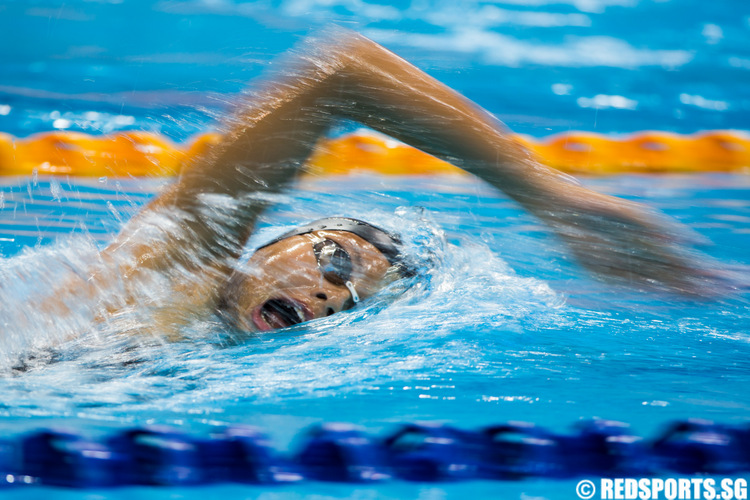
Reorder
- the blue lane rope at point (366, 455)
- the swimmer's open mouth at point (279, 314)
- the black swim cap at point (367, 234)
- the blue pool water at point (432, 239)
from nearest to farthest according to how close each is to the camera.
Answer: the blue lane rope at point (366, 455)
the blue pool water at point (432, 239)
the swimmer's open mouth at point (279, 314)
the black swim cap at point (367, 234)

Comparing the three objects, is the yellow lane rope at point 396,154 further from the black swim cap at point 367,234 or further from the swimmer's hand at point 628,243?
the swimmer's hand at point 628,243

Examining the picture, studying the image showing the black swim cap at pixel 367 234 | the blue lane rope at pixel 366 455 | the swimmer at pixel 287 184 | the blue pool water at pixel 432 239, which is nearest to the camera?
the blue lane rope at pixel 366 455

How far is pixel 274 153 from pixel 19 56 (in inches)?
115

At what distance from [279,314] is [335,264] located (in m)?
0.19

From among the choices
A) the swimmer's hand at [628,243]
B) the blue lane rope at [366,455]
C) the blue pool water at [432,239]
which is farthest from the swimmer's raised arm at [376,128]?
the blue lane rope at [366,455]

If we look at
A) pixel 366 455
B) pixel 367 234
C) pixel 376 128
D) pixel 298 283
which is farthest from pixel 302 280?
pixel 366 455

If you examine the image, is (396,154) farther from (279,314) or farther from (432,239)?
(279,314)

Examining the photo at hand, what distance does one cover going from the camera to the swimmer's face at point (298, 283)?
1727mm

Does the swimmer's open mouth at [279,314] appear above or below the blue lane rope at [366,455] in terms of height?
above

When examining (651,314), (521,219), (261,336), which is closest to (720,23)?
(521,219)

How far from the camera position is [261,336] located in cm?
172

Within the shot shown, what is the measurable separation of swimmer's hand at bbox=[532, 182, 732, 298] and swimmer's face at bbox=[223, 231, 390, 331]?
1.57 feet

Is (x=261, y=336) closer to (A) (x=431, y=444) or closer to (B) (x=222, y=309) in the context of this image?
(B) (x=222, y=309)

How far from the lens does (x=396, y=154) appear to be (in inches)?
149
